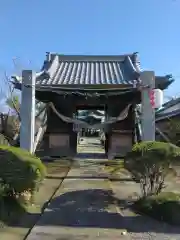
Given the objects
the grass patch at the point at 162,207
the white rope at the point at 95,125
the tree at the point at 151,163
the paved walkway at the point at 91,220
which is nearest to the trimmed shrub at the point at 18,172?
the paved walkway at the point at 91,220

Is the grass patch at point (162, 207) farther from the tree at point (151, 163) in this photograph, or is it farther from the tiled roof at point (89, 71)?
the tiled roof at point (89, 71)

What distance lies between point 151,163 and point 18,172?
Result: 2.43m

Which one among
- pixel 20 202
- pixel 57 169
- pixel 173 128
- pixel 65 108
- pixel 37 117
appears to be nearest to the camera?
pixel 20 202

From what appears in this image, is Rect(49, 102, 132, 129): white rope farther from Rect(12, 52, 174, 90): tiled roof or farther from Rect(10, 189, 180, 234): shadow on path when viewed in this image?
Rect(10, 189, 180, 234): shadow on path

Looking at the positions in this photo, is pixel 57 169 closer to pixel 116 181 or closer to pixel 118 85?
pixel 116 181

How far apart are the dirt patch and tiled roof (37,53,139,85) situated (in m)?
3.83

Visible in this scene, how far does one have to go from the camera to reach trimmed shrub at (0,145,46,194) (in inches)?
208

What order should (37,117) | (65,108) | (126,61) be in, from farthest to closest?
(126,61) < (65,108) < (37,117)

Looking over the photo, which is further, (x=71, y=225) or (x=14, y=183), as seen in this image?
(x=14, y=183)

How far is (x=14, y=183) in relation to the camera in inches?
209

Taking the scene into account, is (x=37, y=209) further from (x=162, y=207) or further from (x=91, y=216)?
(x=162, y=207)

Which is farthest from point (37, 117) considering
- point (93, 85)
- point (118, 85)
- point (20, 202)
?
point (20, 202)

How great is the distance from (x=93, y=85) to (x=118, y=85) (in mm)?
931

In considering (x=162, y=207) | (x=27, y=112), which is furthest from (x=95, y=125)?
(x=162, y=207)
